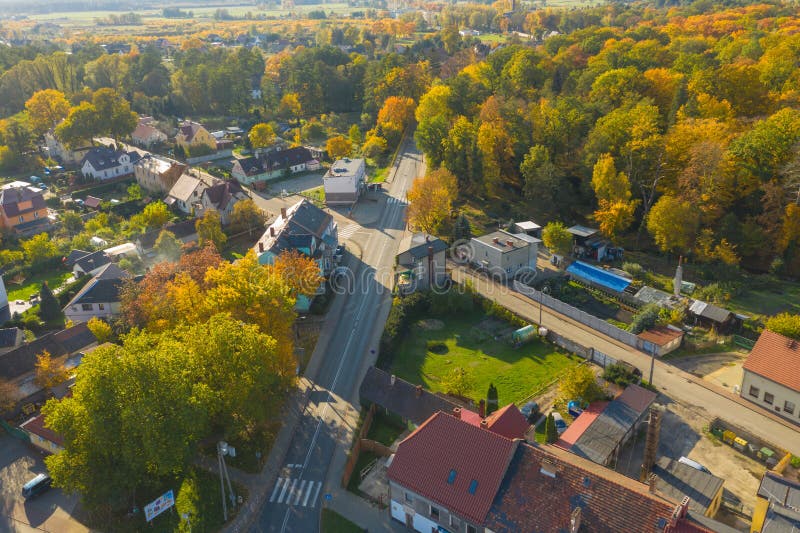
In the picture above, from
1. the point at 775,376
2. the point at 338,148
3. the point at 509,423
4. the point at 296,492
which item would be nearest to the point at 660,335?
the point at 775,376

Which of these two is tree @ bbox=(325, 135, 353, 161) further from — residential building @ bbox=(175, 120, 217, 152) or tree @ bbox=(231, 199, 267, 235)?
tree @ bbox=(231, 199, 267, 235)

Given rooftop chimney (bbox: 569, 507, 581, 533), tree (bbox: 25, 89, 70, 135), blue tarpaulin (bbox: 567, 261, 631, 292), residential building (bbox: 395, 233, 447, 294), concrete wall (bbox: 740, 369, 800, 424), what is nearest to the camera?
rooftop chimney (bbox: 569, 507, 581, 533)

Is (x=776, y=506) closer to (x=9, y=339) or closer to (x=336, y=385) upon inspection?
(x=336, y=385)

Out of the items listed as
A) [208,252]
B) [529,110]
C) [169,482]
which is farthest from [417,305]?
[529,110]

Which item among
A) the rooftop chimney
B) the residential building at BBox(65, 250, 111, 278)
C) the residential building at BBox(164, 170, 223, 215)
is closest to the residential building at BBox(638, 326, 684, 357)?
the rooftop chimney

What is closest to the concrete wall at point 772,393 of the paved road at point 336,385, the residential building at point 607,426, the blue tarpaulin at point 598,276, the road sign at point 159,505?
the residential building at point 607,426

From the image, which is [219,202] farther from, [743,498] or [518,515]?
[743,498]
